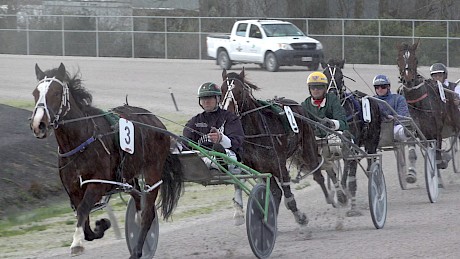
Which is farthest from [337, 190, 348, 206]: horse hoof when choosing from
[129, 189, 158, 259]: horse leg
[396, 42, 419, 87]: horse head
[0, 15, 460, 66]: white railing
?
[0, 15, 460, 66]: white railing

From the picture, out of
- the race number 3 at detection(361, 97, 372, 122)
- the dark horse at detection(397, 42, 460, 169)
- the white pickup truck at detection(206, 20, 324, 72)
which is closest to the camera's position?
the race number 3 at detection(361, 97, 372, 122)

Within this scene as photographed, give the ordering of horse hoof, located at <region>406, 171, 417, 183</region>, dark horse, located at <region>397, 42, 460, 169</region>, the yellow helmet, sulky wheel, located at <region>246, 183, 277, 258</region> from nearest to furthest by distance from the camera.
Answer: sulky wheel, located at <region>246, 183, 277, 258</region> → the yellow helmet → horse hoof, located at <region>406, 171, 417, 183</region> → dark horse, located at <region>397, 42, 460, 169</region>

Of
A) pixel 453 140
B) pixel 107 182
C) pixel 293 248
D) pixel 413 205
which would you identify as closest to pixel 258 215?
pixel 293 248

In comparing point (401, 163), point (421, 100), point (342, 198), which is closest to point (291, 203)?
point (342, 198)

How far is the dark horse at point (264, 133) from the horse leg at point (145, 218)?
1.62m

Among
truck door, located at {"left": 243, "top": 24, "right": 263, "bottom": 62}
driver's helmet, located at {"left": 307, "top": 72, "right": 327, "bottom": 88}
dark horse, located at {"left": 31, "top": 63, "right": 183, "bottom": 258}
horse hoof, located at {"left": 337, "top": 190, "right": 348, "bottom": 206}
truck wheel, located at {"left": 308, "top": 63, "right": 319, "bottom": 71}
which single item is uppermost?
truck door, located at {"left": 243, "top": 24, "right": 263, "bottom": 62}

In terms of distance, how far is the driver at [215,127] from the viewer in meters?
10.1

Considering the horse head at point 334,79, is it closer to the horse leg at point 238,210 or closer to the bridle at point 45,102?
the horse leg at point 238,210

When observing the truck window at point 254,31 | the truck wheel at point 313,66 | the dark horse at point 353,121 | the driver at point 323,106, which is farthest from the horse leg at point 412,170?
the truck window at point 254,31

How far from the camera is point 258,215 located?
988 cm

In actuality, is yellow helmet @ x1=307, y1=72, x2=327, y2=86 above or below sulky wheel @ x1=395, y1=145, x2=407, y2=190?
above

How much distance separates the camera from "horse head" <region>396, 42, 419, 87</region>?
15875 millimetres

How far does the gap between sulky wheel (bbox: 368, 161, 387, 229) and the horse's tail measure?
2362mm

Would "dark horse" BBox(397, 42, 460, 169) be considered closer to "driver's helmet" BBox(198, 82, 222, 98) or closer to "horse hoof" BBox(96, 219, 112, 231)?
"driver's helmet" BBox(198, 82, 222, 98)
